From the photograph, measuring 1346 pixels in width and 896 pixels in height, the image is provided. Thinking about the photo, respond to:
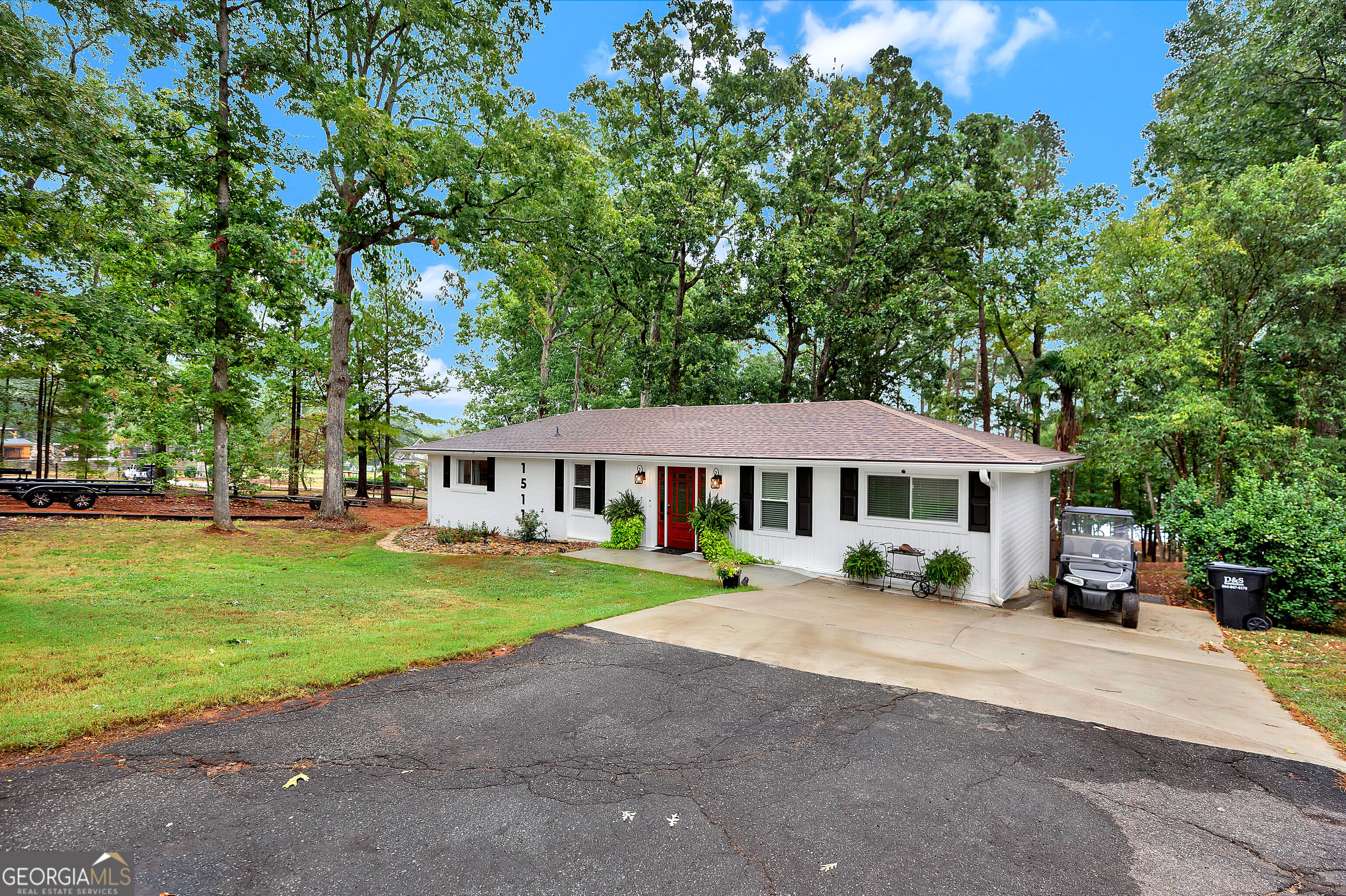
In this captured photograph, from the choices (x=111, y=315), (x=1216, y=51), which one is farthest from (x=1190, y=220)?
(x=111, y=315)

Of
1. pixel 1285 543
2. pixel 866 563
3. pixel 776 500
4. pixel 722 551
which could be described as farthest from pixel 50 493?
pixel 1285 543

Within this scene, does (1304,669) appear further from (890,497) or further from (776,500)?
(776,500)

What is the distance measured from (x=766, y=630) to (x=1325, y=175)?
55.9 feet

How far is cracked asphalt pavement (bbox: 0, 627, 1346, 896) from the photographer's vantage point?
3.20 meters

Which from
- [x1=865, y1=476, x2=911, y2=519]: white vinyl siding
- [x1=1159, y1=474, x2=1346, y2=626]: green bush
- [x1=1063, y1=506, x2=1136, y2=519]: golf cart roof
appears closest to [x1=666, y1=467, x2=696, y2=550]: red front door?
[x1=865, y1=476, x2=911, y2=519]: white vinyl siding

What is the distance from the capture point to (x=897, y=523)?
11664 millimetres

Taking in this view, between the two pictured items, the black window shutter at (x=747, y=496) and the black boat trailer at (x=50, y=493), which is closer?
the black window shutter at (x=747, y=496)

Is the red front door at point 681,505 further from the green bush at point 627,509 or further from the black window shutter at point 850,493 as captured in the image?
the black window shutter at point 850,493

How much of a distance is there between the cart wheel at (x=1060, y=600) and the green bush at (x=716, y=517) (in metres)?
6.61

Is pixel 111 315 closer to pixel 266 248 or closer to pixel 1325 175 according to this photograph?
pixel 266 248

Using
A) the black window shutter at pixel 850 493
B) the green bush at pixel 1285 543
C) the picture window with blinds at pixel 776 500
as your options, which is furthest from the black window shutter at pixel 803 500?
the green bush at pixel 1285 543

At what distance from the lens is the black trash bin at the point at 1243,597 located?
9.36 m

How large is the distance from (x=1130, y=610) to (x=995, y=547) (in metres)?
2.12

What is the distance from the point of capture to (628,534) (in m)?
15.4
